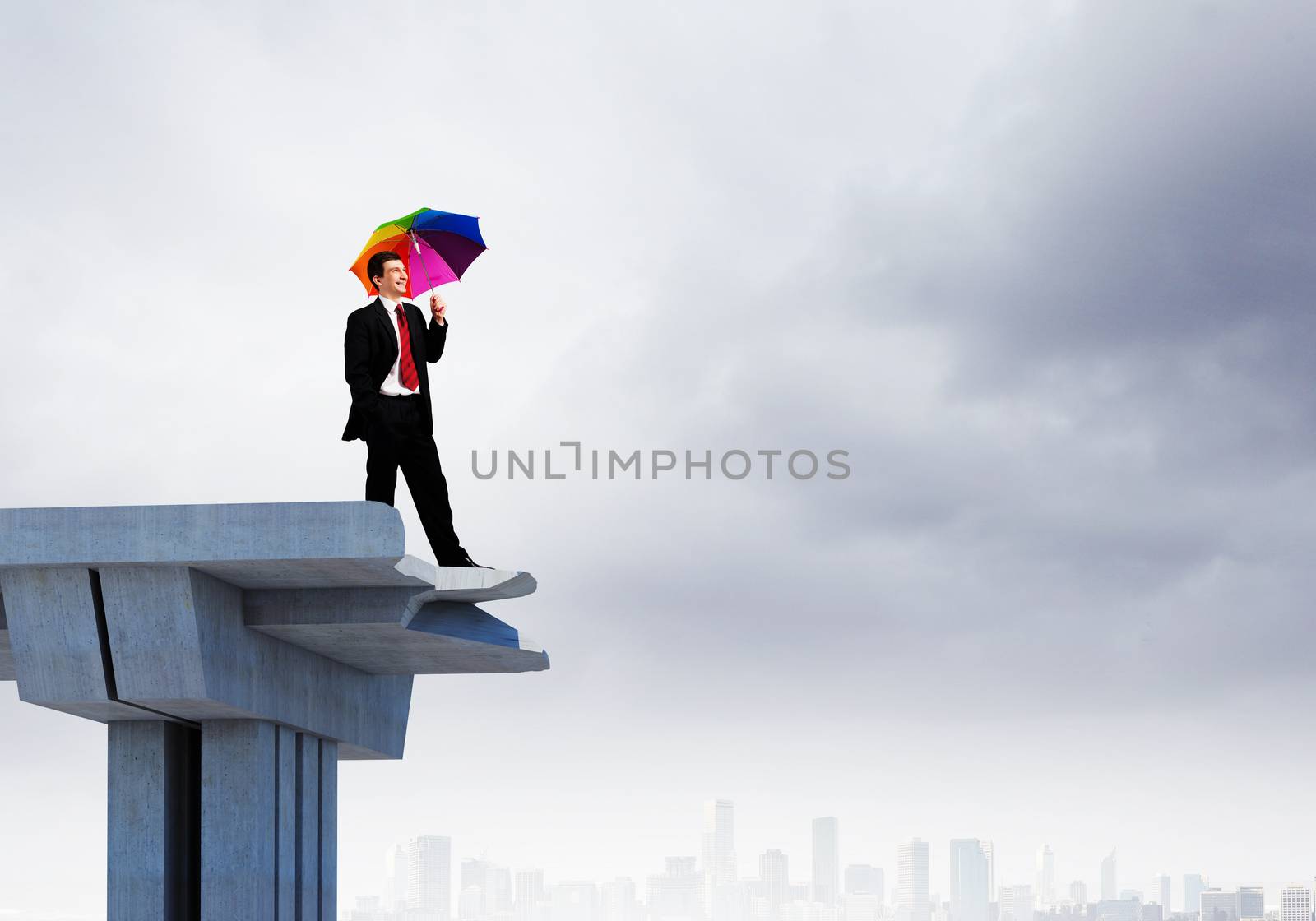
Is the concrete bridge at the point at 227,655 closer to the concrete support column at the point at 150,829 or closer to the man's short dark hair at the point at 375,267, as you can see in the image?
the concrete support column at the point at 150,829

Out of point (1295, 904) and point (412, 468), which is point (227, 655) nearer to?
point (412, 468)

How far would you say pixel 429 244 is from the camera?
16891 mm

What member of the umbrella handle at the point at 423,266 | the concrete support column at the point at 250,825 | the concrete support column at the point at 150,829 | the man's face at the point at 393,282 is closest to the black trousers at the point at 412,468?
the man's face at the point at 393,282

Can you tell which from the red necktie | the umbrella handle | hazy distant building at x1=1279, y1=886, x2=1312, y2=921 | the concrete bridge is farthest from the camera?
hazy distant building at x1=1279, y1=886, x2=1312, y2=921

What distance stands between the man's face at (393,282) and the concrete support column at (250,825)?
393cm

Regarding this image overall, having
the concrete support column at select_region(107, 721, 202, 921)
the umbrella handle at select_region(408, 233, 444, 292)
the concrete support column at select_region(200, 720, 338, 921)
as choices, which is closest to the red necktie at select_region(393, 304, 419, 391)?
the umbrella handle at select_region(408, 233, 444, 292)

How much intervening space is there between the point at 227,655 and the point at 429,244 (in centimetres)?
448

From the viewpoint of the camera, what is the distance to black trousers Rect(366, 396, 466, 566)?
620 inches

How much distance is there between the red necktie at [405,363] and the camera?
16031mm

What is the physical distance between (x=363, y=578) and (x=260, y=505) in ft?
4.12

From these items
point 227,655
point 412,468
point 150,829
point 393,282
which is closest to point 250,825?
point 150,829

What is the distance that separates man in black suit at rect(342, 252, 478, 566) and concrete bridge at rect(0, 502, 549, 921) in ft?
2.81

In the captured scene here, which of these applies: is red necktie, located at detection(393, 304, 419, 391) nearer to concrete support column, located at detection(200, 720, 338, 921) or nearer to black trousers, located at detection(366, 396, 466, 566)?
black trousers, located at detection(366, 396, 466, 566)

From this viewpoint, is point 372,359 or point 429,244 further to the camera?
point 429,244
